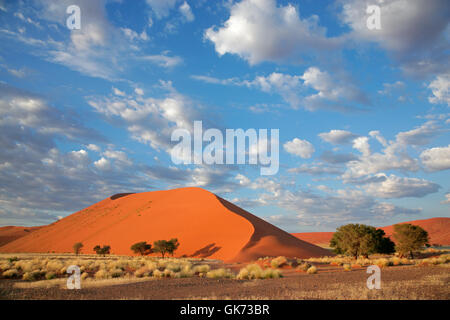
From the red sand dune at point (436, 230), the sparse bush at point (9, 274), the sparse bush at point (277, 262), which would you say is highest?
the sparse bush at point (9, 274)

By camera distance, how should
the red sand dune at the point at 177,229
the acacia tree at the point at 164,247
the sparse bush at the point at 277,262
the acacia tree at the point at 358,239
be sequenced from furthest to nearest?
the red sand dune at the point at 177,229
the acacia tree at the point at 164,247
the acacia tree at the point at 358,239
the sparse bush at the point at 277,262

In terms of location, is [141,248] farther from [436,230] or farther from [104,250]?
[436,230]

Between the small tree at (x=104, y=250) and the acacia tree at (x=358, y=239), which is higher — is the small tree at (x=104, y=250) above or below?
below

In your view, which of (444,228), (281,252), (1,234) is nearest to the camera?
(281,252)

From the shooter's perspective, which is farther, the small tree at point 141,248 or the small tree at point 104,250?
the small tree at point 104,250

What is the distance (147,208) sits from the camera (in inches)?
2936

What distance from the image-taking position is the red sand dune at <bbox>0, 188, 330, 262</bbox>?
163 feet

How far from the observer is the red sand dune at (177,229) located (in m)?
49.7

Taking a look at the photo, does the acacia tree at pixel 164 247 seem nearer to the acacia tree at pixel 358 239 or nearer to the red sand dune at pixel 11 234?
the acacia tree at pixel 358 239

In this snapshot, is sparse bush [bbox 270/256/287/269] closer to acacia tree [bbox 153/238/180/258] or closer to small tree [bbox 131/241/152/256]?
acacia tree [bbox 153/238/180/258]

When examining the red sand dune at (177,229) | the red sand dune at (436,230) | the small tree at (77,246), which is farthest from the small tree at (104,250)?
the red sand dune at (436,230)

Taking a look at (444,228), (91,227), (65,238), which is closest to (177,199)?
(91,227)
